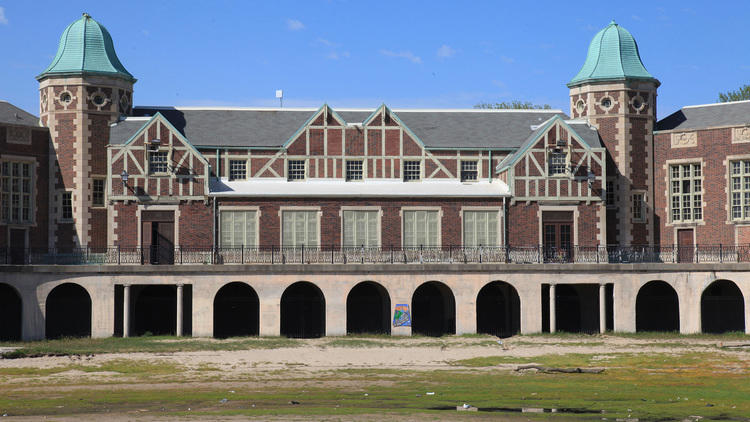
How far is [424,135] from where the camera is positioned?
64.5 m

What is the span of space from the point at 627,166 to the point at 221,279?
75.7ft

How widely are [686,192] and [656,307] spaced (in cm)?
649

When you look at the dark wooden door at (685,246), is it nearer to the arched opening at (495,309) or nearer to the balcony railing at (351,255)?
the balcony railing at (351,255)

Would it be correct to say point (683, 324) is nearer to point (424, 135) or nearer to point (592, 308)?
point (592, 308)

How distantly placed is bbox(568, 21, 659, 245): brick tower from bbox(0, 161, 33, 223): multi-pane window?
30.3m

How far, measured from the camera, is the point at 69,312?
5888 centimetres

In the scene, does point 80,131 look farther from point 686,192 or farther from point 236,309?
point 686,192

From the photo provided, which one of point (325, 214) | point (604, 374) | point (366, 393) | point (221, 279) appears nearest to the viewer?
point (366, 393)

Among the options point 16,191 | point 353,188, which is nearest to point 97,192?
point 16,191

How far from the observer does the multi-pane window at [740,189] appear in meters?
60.7

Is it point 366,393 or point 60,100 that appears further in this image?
point 60,100

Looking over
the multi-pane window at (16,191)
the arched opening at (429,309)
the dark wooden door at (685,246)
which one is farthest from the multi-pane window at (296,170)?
the dark wooden door at (685,246)

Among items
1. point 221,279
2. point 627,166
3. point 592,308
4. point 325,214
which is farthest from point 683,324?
point 221,279

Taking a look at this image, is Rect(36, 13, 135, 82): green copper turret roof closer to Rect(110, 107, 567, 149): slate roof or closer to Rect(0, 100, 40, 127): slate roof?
Rect(0, 100, 40, 127): slate roof
